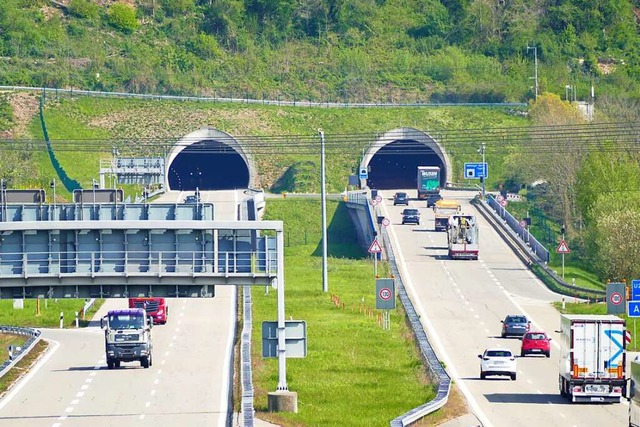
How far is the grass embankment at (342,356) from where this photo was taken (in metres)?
51.6

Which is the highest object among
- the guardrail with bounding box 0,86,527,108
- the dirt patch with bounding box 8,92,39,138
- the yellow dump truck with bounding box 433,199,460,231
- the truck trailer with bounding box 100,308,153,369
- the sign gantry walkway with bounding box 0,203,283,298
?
the guardrail with bounding box 0,86,527,108

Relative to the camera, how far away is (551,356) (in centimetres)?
6862

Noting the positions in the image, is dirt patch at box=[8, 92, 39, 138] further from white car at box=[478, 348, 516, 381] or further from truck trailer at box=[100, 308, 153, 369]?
white car at box=[478, 348, 516, 381]

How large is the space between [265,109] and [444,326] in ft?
284

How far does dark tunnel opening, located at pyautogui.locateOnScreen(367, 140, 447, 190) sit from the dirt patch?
32.8 m

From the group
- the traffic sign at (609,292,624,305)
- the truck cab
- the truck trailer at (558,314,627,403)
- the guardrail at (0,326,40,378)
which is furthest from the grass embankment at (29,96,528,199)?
the truck trailer at (558,314,627,403)

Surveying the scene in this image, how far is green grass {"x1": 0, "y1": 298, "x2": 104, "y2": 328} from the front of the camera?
83.2m

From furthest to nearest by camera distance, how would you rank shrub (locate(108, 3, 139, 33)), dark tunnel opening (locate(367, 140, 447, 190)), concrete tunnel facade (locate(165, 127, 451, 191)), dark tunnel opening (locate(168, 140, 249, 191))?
shrub (locate(108, 3, 139, 33)) < dark tunnel opening (locate(168, 140, 249, 191)) < dark tunnel opening (locate(367, 140, 447, 190)) < concrete tunnel facade (locate(165, 127, 451, 191))

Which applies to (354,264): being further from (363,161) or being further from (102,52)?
(102,52)

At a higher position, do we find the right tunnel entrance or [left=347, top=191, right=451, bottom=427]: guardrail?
the right tunnel entrance

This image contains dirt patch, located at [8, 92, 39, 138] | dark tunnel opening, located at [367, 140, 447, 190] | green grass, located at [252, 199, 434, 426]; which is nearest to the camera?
green grass, located at [252, 199, 434, 426]

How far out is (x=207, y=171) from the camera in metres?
166

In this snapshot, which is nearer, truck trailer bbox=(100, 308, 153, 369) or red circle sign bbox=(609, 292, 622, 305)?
truck trailer bbox=(100, 308, 153, 369)

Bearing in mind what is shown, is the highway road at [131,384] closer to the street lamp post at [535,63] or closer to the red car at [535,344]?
the red car at [535,344]
